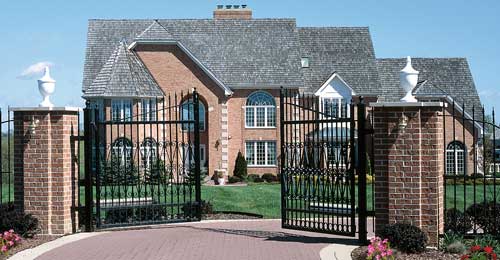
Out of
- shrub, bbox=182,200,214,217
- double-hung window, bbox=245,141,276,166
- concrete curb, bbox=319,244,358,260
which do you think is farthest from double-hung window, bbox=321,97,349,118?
double-hung window, bbox=245,141,276,166

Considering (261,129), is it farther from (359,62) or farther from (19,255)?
(19,255)

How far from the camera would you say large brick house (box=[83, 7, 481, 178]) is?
1591 inches

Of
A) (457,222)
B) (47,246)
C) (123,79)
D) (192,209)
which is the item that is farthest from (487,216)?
(123,79)

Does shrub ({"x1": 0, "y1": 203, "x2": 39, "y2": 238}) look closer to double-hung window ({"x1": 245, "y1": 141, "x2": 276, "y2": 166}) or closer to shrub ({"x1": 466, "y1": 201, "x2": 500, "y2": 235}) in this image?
shrub ({"x1": 466, "y1": 201, "x2": 500, "y2": 235})

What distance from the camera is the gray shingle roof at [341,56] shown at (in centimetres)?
4522

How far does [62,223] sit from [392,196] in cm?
657

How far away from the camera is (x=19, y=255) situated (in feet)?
40.4

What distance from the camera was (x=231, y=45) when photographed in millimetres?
44656

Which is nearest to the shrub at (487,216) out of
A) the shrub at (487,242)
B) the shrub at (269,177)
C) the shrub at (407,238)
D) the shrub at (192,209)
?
the shrub at (487,242)

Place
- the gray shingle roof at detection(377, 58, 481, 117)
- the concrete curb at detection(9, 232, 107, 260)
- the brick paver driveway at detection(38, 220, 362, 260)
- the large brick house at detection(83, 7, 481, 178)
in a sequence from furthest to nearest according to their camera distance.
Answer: the gray shingle roof at detection(377, 58, 481, 117), the large brick house at detection(83, 7, 481, 178), the concrete curb at detection(9, 232, 107, 260), the brick paver driveway at detection(38, 220, 362, 260)

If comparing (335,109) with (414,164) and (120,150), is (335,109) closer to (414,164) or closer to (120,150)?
(414,164)

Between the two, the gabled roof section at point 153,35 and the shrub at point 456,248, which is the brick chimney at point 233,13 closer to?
the gabled roof section at point 153,35

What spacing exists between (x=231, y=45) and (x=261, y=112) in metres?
4.86

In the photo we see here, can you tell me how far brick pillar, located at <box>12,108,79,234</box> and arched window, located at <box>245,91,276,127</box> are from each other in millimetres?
28437
